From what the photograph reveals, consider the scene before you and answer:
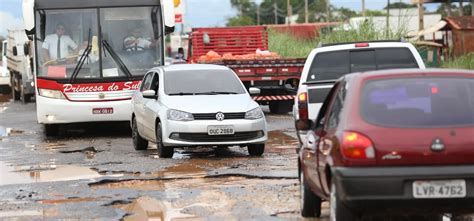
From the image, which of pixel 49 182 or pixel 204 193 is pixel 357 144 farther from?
pixel 49 182

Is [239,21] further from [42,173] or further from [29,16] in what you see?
[42,173]

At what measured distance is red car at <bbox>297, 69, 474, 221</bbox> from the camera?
26.2 ft

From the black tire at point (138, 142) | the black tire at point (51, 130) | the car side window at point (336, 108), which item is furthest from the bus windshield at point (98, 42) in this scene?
the car side window at point (336, 108)

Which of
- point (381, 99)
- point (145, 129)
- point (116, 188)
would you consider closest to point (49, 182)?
point (116, 188)

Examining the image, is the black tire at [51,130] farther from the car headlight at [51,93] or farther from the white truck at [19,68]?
the white truck at [19,68]

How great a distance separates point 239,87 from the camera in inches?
699

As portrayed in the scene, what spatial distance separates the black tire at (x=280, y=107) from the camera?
29078mm

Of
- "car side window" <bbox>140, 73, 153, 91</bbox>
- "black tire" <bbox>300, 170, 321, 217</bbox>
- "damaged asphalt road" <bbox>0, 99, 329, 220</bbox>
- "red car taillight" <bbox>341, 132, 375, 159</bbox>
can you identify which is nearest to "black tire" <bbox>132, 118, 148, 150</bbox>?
"damaged asphalt road" <bbox>0, 99, 329, 220</bbox>

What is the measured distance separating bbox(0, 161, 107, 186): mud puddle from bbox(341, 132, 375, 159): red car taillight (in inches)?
275

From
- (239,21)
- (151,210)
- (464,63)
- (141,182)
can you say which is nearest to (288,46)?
(464,63)

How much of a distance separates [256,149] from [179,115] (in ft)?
4.71

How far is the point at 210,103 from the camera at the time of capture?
1669 cm

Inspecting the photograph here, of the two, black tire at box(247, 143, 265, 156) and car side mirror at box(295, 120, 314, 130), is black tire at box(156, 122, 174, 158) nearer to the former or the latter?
black tire at box(247, 143, 265, 156)

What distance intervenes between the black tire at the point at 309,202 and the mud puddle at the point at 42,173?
498 cm
